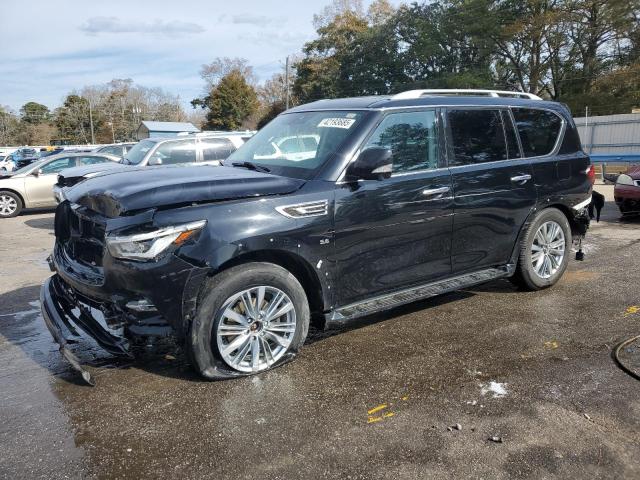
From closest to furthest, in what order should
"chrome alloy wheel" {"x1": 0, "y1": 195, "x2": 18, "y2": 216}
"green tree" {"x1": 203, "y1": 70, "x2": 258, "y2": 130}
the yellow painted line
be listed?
the yellow painted line < "chrome alloy wheel" {"x1": 0, "y1": 195, "x2": 18, "y2": 216} < "green tree" {"x1": 203, "y1": 70, "x2": 258, "y2": 130}

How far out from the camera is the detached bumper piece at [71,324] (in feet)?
11.2

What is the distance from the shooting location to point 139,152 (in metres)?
10.8

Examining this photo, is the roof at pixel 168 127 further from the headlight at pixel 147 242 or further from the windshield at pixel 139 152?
the headlight at pixel 147 242

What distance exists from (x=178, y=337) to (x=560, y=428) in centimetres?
234

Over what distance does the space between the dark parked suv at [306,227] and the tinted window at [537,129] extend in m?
0.02

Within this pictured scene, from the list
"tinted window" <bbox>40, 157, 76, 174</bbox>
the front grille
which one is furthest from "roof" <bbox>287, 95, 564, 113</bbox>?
"tinted window" <bbox>40, 157, 76, 174</bbox>

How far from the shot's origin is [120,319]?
338 centimetres

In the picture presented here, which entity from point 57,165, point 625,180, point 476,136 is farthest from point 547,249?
point 57,165

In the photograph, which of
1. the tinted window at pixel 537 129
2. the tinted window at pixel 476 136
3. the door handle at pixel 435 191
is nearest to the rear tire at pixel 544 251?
the tinted window at pixel 537 129

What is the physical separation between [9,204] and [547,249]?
41.4 feet

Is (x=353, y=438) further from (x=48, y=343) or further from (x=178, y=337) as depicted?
(x=48, y=343)

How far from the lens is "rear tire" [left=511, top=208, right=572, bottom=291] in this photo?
5.32 metres

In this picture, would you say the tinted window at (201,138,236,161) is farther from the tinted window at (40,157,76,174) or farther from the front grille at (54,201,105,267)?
the front grille at (54,201,105,267)

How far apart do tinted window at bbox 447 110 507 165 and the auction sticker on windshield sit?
3.16ft
